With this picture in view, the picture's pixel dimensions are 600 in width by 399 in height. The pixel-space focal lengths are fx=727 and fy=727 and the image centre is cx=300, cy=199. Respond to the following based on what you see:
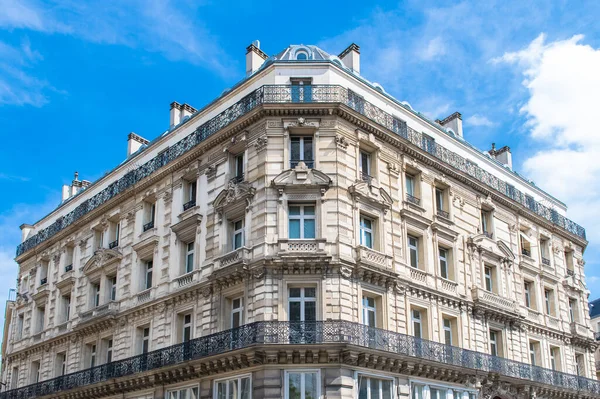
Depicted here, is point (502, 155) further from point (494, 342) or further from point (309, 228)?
point (309, 228)

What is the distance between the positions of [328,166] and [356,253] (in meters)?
3.14

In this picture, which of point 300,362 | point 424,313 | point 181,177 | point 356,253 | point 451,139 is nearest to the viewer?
point 300,362

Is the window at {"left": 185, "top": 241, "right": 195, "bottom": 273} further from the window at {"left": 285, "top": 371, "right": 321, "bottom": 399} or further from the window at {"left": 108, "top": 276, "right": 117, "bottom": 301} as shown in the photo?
the window at {"left": 285, "top": 371, "right": 321, "bottom": 399}

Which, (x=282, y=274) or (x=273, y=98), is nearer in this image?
(x=282, y=274)

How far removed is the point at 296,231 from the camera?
79.5ft

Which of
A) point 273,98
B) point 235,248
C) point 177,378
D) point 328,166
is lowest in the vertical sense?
point 177,378

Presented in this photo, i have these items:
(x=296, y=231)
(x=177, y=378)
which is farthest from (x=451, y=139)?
(x=177, y=378)

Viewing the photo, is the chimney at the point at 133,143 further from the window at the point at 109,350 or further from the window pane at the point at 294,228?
the window pane at the point at 294,228

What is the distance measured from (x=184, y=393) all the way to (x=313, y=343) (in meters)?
5.81

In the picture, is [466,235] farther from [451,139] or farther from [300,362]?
[300,362]

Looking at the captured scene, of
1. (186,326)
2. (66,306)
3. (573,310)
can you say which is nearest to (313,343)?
(186,326)

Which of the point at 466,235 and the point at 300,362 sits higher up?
the point at 466,235

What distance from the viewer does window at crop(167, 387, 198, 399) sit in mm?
24547

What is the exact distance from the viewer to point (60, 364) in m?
33.3
